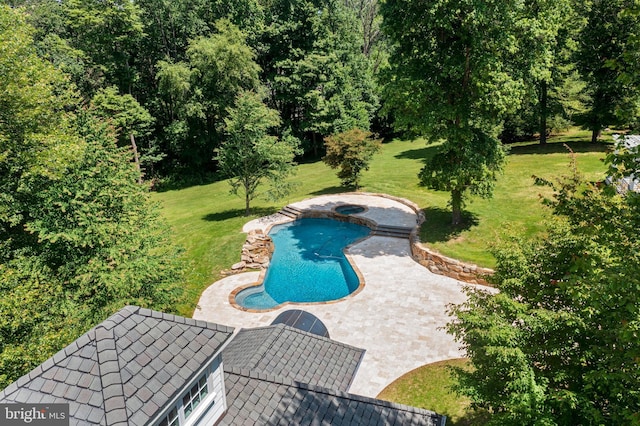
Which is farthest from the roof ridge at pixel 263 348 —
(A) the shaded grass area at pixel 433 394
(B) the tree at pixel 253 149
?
(B) the tree at pixel 253 149

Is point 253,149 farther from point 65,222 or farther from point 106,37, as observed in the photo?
point 106,37

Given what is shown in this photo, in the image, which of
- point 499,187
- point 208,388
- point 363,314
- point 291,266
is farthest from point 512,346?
point 499,187

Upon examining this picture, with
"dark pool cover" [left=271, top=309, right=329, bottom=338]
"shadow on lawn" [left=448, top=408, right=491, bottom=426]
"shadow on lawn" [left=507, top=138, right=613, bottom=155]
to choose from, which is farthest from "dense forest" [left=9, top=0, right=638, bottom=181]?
"shadow on lawn" [left=448, top=408, right=491, bottom=426]

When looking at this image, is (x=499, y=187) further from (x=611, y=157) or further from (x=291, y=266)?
(x=611, y=157)

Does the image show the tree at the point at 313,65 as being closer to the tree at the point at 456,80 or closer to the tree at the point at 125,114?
the tree at the point at 125,114

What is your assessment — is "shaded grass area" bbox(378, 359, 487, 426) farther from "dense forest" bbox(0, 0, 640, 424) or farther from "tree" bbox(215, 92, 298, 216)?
"tree" bbox(215, 92, 298, 216)
